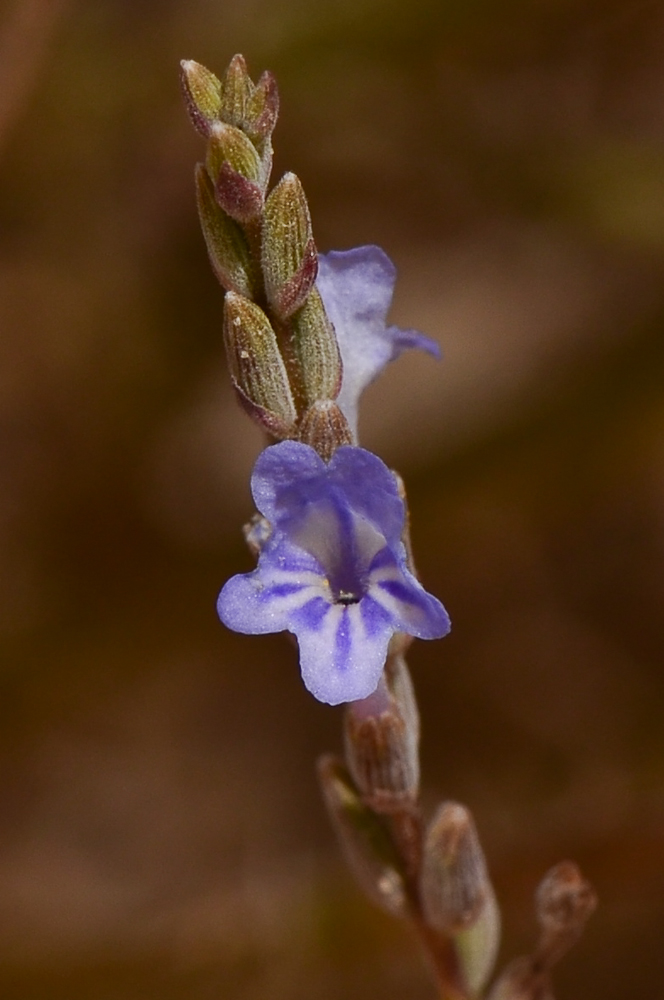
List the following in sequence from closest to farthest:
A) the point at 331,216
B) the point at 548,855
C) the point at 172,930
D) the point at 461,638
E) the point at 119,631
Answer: the point at 548,855 < the point at 172,930 < the point at 119,631 < the point at 461,638 < the point at 331,216

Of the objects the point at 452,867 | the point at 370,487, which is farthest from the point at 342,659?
the point at 452,867

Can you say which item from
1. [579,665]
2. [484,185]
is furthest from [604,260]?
[579,665]

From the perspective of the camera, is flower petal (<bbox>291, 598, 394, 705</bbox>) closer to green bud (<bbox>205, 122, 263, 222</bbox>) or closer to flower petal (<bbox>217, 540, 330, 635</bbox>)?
flower petal (<bbox>217, 540, 330, 635</bbox>)

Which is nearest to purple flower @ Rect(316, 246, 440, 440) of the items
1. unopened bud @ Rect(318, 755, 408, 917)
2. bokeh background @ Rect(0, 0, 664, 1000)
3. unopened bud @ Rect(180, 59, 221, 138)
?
unopened bud @ Rect(180, 59, 221, 138)

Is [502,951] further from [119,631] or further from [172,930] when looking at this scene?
[119,631]

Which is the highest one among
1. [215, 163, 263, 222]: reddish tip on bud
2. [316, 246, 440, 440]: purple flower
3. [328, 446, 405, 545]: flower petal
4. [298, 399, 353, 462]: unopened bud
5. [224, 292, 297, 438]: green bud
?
[316, 246, 440, 440]: purple flower

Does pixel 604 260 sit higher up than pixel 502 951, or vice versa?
pixel 604 260
